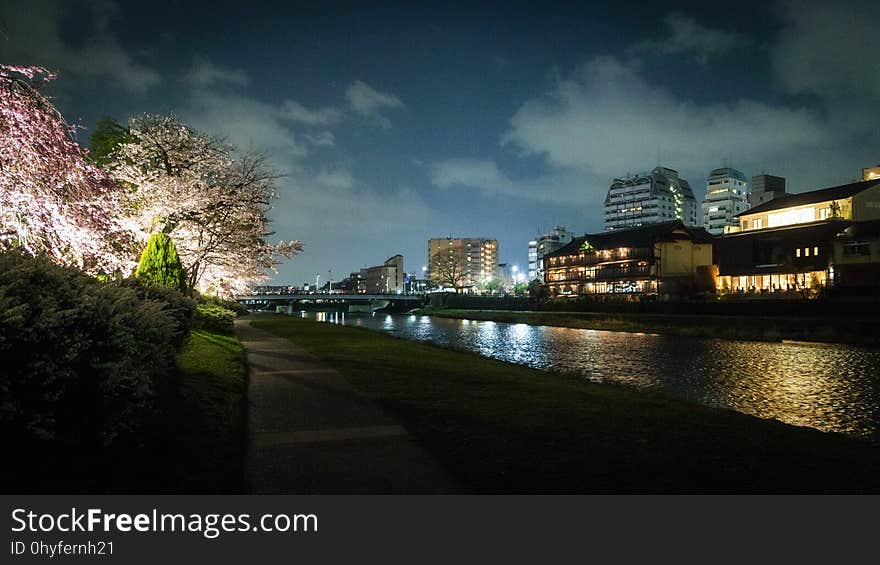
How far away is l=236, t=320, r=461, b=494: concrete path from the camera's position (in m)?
5.22

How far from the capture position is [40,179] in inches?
368

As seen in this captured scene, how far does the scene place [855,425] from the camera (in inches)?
468

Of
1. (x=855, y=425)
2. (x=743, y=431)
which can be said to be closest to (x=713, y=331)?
(x=855, y=425)

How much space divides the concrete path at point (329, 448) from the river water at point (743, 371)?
34.0 feet

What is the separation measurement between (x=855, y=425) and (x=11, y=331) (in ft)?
51.9

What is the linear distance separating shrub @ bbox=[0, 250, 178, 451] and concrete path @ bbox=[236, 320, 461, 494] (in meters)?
1.64

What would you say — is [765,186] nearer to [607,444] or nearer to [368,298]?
[368,298]

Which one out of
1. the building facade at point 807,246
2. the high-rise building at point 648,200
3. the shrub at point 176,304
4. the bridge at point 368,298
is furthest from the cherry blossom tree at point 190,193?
the high-rise building at point 648,200

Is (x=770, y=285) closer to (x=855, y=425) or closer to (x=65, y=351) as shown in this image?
(x=855, y=425)

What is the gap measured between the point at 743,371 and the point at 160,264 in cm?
2463

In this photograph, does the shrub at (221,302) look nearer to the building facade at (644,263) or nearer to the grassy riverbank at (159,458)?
the grassy riverbank at (159,458)

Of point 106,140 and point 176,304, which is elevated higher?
point 106,140

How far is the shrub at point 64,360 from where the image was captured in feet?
15.3

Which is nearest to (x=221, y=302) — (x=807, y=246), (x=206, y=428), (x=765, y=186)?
(x=206, y=428)
